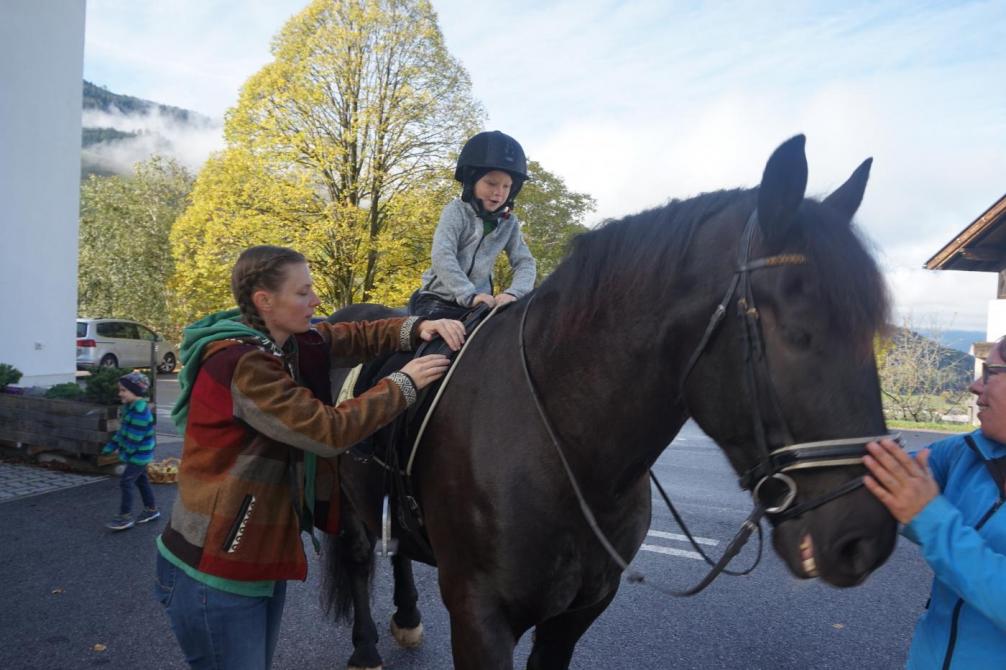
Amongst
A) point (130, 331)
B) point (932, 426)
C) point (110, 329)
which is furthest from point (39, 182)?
point (932, 426)

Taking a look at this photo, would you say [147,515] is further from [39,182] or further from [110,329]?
[110,329]

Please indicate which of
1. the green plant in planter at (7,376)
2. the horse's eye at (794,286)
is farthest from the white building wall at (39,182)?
the horse's eye at (794,286)

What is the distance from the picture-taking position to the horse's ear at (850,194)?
A: 1631mm

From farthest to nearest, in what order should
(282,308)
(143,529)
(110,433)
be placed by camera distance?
(110,433), (143,529), (282,308)

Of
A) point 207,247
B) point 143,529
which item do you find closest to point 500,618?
point 143,529

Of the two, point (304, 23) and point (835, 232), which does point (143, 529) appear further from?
point (304, 23)

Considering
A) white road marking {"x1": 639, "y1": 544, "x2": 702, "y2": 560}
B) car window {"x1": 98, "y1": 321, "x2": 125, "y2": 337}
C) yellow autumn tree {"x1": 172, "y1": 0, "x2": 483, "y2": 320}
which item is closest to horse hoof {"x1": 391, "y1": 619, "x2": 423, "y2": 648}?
white road marking {"x1": 639, "y1": 544, "x2": 702, "y2": 560}

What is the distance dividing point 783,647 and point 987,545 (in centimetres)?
254

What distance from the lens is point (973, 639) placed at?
1.71 m

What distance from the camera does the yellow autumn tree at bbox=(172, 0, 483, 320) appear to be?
54.2 ft

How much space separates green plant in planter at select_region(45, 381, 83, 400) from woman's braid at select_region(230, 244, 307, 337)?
7.35 m

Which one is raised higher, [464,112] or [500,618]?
[464,112]

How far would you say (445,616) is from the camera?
4.11 m

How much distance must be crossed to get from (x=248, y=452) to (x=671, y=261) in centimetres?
133
